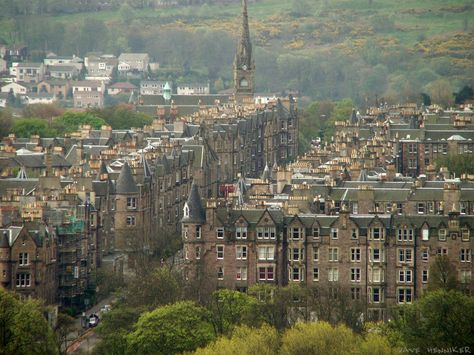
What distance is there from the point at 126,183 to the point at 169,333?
134 ft

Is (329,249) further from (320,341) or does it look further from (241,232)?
(320,341)

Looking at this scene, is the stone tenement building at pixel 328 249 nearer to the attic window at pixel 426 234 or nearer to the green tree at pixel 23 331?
the attic window at pixel 426 234

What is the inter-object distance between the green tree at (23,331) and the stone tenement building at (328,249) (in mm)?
19117

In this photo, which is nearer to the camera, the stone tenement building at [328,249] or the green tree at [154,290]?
the green tree at [154,290]

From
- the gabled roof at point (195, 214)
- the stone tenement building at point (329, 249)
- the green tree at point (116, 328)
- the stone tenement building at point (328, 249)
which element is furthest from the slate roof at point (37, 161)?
the green tree at point (116, 328)

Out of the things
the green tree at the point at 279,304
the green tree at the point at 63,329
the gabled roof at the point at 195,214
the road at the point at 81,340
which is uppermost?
the gabled roof at the point at 195,214

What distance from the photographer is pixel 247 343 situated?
377 feet

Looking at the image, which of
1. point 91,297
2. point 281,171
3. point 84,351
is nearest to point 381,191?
point 281,171

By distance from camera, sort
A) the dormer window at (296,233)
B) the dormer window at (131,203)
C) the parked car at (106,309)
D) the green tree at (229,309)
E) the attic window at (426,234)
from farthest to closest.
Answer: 1. the dormer window at (131,203)
2. the dormer window at (296,233)
3. the attic window at (426,234)
4. the parked car at (106,309)
5. the green tree at (229,309)

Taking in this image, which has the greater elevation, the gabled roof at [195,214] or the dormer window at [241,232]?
the gabled roof at [195,214]

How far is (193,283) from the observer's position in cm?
13525

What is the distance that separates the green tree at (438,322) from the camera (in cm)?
11350

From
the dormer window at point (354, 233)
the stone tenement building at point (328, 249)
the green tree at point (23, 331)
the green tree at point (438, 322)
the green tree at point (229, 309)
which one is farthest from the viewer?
the dormer window at point (354, 233)

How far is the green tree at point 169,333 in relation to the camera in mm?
120062
